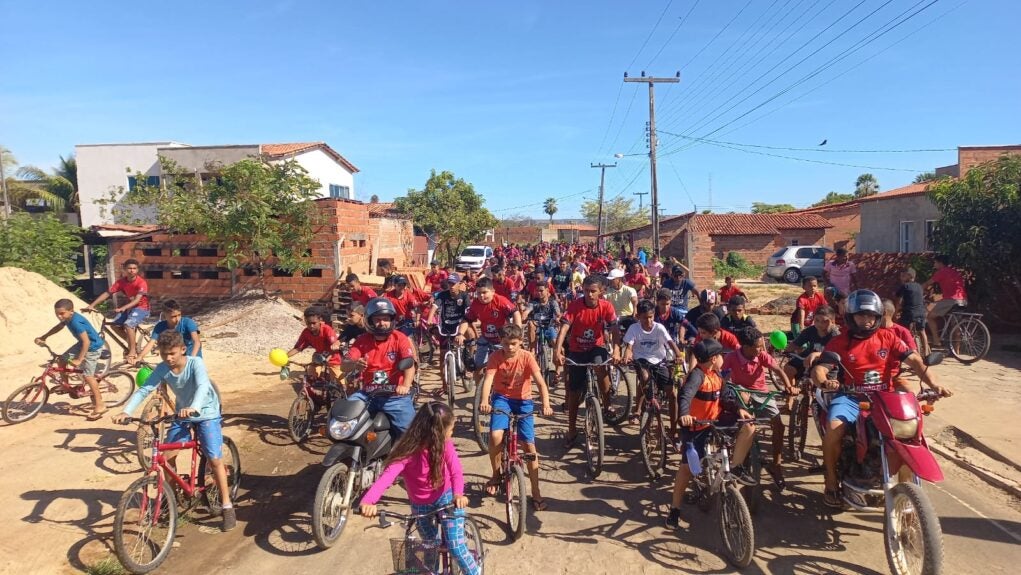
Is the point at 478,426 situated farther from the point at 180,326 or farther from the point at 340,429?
the point at 180,326

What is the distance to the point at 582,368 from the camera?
7.06 m

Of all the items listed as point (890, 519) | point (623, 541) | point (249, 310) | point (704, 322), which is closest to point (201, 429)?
point (623, 541)

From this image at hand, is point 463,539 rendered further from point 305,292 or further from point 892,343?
point 305,292

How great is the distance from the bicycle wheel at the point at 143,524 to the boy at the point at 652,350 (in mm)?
4655

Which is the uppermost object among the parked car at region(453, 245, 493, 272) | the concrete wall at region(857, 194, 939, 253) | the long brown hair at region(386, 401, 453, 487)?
the concrete wall at region(857, 194, 939, 253)

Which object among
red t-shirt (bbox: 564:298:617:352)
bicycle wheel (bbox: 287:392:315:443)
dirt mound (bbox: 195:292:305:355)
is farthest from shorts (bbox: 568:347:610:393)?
dirt mound (bbox: 195:292:305:355)

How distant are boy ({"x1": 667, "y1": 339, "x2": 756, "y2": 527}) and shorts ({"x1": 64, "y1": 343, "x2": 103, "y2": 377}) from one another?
26.9 ft

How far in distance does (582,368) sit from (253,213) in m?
11.5

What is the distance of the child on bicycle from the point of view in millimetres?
3605

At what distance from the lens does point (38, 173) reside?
119 feet

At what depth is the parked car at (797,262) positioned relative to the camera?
1131 inches

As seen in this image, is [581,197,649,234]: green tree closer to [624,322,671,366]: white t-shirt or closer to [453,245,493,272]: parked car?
[453,245,493,272]: parked car

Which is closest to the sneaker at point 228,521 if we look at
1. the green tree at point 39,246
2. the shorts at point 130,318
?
the shorts at point 130,318

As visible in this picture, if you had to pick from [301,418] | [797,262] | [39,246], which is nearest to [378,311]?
[301,418]
